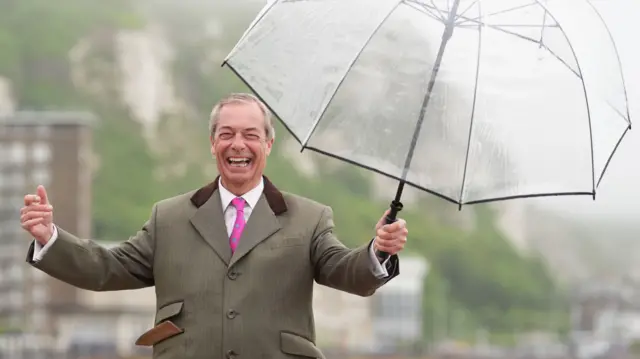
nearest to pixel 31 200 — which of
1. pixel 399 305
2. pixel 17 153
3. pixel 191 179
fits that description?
pixel 17 153

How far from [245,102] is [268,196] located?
0.23 meters

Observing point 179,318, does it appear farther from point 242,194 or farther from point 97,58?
point 97,58

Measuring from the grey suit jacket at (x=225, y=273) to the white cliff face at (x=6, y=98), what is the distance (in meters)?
58.6

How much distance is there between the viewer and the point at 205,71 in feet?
249

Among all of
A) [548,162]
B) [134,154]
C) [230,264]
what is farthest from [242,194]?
[134,154]

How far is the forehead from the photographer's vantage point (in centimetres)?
358

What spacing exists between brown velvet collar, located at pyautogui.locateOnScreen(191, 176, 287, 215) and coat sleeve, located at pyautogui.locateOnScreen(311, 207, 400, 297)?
96 mm

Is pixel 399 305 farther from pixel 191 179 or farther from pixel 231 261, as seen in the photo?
pixel 231 261

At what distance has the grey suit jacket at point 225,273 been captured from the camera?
3.60 m

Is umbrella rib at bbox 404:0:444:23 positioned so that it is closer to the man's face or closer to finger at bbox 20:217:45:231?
the man's face

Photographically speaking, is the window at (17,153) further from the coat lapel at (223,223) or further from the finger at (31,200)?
the finger at (31,200)

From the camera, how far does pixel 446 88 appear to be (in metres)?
3.62

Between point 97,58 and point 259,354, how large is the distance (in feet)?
231

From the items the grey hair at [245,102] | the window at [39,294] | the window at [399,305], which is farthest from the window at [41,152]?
the grey hair at [245,102]
